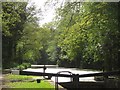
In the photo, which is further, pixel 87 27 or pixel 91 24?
pixel 87 27

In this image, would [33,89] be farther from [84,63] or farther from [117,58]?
[84,63]

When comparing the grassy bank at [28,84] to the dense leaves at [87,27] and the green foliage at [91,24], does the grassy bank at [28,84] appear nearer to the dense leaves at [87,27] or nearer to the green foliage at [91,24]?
the dense leaves at [87,27]

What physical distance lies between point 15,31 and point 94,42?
13472 millimetres

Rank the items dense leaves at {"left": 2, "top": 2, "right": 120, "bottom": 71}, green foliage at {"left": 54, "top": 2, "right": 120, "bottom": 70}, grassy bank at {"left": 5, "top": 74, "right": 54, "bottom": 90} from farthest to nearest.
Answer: dense leaves at {"left": 2, "top": 2, "right": 120, "bottom": 71}
green foliage at {"left": 54, "top": 2, "right": 120, "bottom": 70}
grassy bank at {"left": 5, "top": 74, "right": 54, "bottom": 90}

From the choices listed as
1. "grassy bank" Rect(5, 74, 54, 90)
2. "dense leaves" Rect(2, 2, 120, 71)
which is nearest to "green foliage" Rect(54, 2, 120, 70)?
"dense leaves" Rect(2, 2, 120, 71)

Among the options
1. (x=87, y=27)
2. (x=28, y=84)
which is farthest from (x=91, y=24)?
(x=28, y=84)

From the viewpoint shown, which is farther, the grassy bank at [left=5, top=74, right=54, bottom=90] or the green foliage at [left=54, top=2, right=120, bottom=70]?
the green foliage at [left=54, top=2, right=120, bottom=70]

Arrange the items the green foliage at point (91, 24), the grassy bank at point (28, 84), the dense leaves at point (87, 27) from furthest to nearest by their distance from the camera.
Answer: the dense leaves at point (87, 27) → the green foliage at point (91, 24) → the grassy bank at point (28, 84)

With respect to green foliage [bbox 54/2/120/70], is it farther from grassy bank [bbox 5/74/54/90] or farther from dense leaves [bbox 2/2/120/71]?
grassy bank [bbox 5/74/54/90]

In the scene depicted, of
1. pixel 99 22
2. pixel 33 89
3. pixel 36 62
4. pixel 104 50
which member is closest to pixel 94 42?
pixel 104 50

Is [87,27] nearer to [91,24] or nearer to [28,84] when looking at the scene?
[91,24]

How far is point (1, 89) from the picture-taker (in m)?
10.9

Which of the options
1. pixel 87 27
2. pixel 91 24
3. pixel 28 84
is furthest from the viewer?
pixel 87 27

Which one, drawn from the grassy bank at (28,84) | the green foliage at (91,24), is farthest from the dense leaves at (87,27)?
the grassy bank at (28,84)
